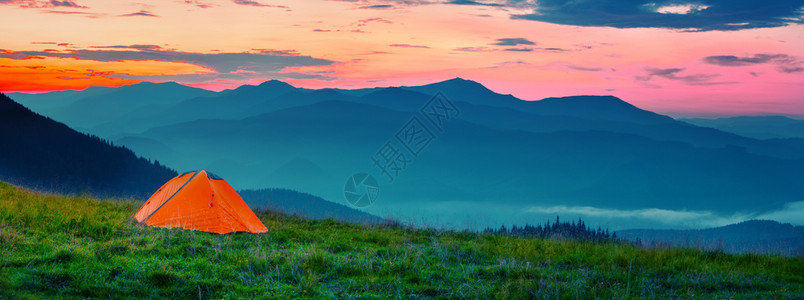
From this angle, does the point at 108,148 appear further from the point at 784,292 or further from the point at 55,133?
the point at 784,292

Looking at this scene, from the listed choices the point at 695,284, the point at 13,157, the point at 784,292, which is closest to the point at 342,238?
the point at 695,284

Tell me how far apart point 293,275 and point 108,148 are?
10635 cm

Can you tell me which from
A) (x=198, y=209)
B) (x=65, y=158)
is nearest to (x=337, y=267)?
(x=198, y=209)

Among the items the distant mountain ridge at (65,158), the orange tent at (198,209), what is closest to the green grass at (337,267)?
the orange tent at (198,209)

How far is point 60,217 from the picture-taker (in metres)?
14.3

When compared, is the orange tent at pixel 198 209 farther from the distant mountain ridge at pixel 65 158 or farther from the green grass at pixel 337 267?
the distant mountain ridge at pixel 65 158

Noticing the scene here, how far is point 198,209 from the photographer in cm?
1633

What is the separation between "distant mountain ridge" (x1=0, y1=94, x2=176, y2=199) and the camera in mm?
90062

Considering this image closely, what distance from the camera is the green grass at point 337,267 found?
30.0 ft

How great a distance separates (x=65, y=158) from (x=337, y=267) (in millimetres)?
101580

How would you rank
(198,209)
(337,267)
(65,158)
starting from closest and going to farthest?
(337,267)
(198,209)
(65,158)

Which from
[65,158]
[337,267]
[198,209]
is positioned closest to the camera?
[337,267]

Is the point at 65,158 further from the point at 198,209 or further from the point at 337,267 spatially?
the point at 337,267

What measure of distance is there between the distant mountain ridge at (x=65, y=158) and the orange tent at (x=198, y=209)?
7536 centimetres
